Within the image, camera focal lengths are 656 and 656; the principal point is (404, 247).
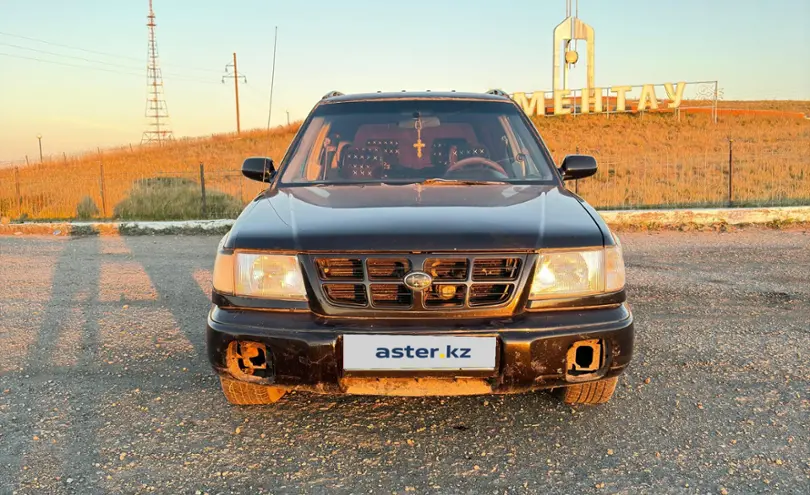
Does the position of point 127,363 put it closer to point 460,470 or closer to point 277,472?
point 277,472

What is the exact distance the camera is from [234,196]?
14.1 metres

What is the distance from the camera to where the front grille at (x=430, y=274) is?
2.57m

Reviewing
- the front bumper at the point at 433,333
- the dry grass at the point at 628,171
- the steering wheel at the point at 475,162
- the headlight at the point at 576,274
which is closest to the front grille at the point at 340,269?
the front bumper at the point at 433,333

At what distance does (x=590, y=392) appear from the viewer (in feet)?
9.98

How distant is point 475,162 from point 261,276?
5.50 feet

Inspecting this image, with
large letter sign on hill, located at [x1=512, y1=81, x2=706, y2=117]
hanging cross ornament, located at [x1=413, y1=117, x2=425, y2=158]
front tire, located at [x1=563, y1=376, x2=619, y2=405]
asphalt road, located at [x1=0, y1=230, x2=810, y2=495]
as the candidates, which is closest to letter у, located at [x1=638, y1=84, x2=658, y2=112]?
large letter sign on hill, located at [x1=512, y1=81, x2=706, y2=117]

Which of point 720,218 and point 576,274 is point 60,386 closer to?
point 576,274

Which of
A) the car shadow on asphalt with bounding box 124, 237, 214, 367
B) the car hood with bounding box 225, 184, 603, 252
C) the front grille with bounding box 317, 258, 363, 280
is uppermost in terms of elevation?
the car hood with bounding box 225, 184, 603, 252

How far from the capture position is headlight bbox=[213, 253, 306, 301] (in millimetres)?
2652

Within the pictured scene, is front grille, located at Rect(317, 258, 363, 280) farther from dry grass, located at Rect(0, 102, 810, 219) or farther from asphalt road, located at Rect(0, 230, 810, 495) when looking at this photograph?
dry grass, located at Rect(0, 102, 810, 219)

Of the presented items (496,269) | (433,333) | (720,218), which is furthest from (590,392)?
(720,218)

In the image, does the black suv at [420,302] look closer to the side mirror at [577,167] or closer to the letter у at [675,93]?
the side mirror at [577,167]

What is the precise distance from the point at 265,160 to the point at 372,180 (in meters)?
0.86

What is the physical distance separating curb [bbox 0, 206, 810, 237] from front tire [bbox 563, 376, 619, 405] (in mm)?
7926
